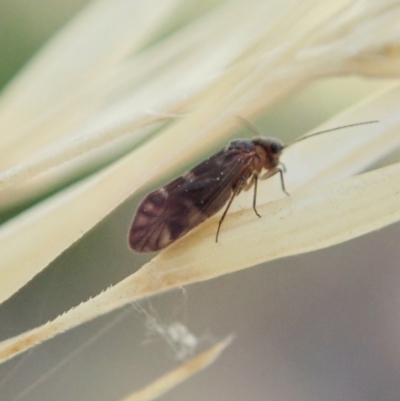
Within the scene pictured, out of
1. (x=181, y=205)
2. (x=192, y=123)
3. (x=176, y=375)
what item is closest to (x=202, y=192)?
(x=181, y=205)

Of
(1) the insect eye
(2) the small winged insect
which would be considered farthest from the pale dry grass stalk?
(1) the insect eye

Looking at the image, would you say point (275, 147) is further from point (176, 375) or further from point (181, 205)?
point (176, 375)

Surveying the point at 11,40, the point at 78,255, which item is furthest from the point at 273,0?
the point at 11,40

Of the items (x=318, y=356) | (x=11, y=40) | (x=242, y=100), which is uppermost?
(x=11, y=40)

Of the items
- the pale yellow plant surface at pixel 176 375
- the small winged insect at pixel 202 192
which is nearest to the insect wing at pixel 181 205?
the small winged insect at pixel 202 192

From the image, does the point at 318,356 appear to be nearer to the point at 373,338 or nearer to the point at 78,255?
the point at 373,338

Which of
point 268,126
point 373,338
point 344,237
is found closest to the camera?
point 344,237

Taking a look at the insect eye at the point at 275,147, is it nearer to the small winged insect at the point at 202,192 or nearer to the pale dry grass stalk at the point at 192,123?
the small winged insect at the point at 202,192
